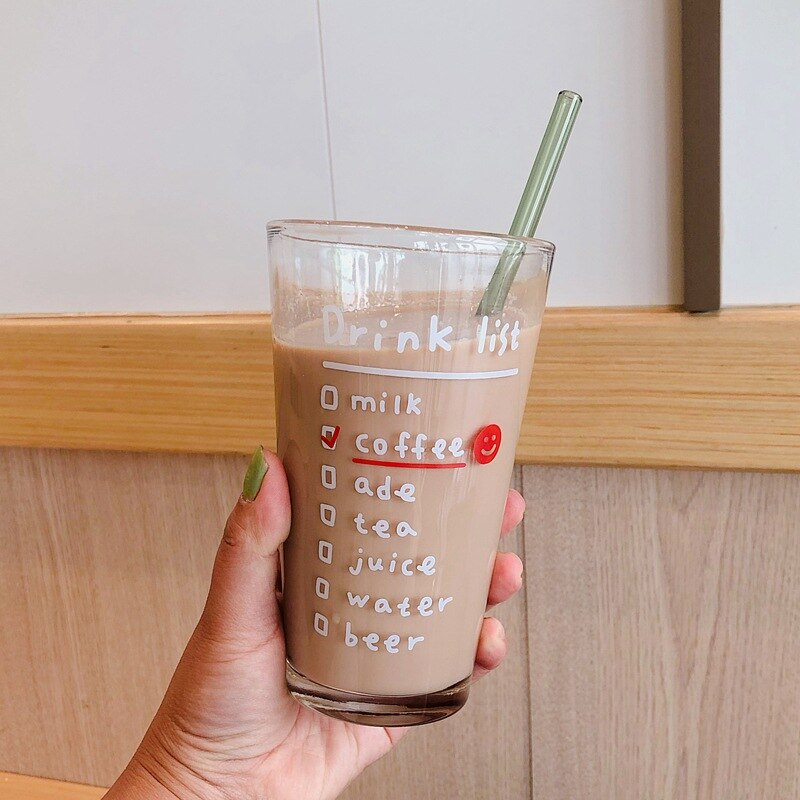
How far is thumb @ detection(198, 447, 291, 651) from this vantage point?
51 centimetres

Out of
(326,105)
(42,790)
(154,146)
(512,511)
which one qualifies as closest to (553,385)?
(512,511)

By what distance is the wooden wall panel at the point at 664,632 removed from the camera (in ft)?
2.42

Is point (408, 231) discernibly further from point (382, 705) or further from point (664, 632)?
point (664, 632)

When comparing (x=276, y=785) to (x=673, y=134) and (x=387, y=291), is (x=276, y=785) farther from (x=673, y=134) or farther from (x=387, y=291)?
(x=673, y=134)

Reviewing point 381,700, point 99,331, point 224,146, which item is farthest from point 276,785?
point 224,146

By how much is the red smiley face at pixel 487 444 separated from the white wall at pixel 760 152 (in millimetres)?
319

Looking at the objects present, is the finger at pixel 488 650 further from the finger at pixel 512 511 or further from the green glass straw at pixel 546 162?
the green glass straw at pixel 546 162

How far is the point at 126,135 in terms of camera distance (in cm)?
84

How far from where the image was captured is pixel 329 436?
474mm

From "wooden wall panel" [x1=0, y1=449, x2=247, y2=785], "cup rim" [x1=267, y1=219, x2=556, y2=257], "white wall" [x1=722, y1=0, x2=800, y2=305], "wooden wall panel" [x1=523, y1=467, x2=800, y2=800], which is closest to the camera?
"cup rim" [x1=267, y1=219, x2=556, y2=257]

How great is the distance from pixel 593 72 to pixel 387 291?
14.9 inches

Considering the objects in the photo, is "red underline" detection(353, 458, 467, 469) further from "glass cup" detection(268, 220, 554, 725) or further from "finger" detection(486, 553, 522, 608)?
"finger" detection(486, 553, 522, 608)

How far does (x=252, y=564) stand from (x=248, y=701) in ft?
0.47

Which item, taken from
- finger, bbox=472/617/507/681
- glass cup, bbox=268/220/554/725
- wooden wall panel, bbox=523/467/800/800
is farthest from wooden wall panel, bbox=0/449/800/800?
glass cup, bbox=268/220/554/725
